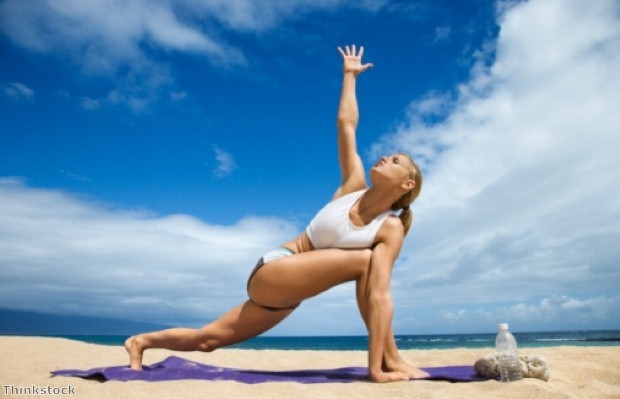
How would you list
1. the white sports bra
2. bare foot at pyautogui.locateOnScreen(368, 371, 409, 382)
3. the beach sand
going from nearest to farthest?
the beach sand → bare foot at pyautogui.locateOnScreen(368, 371, 409, 382) → the white sports bra

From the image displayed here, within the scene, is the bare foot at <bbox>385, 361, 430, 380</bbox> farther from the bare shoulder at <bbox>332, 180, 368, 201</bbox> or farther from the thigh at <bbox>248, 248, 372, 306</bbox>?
the bare shoulder at <bbox>332, 180, 368, 201</bbox>

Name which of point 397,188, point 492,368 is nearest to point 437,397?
point 492,368

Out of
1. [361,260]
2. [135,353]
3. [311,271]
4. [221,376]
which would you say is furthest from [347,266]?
[135,353]

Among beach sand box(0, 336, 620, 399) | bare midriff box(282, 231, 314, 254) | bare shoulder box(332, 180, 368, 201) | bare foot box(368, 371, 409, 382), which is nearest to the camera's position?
beach sand box(0, 336, 620, 399)

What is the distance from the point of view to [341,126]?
4168 millimetres

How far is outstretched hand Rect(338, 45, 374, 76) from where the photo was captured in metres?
4.51

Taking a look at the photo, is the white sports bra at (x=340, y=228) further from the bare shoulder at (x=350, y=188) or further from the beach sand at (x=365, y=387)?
the beach sand at (x=365, y=387)

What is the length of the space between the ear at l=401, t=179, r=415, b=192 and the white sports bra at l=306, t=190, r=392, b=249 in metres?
0.24

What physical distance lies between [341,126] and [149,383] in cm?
249

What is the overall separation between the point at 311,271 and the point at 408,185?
3.29 ft

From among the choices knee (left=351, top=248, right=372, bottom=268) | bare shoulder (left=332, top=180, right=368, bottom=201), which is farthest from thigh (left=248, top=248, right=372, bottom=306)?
bare shoulder (left=332, top=180, right=368, bottom=201)

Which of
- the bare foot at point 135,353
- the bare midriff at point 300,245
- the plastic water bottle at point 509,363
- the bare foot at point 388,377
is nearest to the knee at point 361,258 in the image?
the bare midriff at point 300,245

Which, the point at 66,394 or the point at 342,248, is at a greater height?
the point at 342,248

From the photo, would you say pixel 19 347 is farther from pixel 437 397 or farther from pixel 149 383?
pixel 437 397
